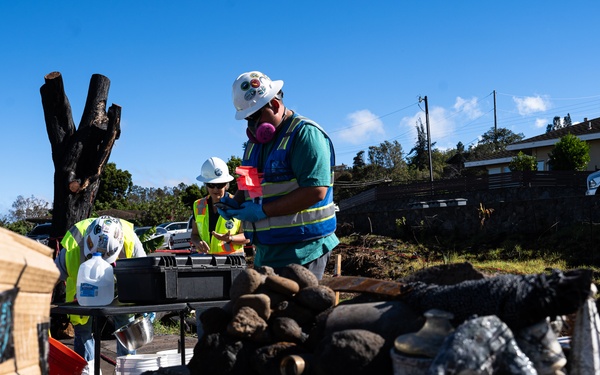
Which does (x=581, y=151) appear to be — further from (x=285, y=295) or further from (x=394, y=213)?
(x=285, y=295)

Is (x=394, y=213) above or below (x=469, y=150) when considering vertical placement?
below

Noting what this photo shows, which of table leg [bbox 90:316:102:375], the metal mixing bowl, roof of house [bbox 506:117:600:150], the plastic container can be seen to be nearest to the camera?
table leg [bbox 90:316:102:375]

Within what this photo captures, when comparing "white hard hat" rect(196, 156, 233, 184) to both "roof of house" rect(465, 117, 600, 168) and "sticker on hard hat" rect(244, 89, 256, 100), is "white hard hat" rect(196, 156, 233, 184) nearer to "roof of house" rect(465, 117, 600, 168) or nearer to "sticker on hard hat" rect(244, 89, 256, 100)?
"sticker on hard hat" rect(244, 89, 256, 100)

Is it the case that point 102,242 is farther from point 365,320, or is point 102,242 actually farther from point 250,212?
point 365,320

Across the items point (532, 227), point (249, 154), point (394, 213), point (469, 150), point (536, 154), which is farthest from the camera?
point (469, 150)

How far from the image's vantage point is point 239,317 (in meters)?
2.26

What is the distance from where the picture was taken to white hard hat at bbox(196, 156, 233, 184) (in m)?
6.17

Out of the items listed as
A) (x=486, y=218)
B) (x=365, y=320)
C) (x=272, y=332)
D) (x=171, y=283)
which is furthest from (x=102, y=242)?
(x=486, y=218)

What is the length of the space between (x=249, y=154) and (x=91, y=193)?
5.62 metres

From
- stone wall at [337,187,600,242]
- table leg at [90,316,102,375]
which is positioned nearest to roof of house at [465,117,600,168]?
stone wall at [337,187,600,242]

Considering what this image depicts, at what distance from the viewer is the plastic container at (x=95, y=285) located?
426cm

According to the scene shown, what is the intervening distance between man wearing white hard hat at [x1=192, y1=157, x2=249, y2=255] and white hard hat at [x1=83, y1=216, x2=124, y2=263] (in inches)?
50.7

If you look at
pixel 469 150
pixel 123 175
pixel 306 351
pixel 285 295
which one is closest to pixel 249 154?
pixel 285 295

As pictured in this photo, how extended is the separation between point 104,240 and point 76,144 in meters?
4.21
